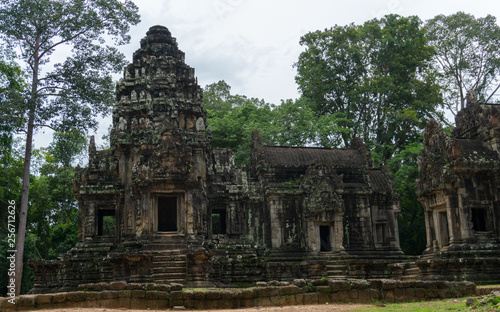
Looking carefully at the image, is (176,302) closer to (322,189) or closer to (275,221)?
(275,221)

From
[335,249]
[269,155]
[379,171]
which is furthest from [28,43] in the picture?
[379,171]

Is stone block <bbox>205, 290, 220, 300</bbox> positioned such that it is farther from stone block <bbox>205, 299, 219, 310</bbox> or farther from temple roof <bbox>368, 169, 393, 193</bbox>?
temple roof <bbox>368, 169, 393, 193</bbox>

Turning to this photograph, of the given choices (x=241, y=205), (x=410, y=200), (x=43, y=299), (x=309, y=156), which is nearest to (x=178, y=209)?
(x=241, y=205)

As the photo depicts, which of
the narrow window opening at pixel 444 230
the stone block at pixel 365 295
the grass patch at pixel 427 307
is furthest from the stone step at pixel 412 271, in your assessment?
the stone block at pixel 365 295

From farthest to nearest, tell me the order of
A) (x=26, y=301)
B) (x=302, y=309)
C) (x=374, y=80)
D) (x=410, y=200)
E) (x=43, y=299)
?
(x=374, y=80) < (x=410, y=200) < (x=43, y=299) < (x=26, y=301) < (x=302, y=309)

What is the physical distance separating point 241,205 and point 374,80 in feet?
58.6

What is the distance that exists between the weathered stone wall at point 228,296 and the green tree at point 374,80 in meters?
23.3

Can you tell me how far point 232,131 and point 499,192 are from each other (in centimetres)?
1891

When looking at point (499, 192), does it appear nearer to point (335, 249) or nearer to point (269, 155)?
point (335, 249)

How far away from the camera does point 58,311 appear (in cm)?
1092

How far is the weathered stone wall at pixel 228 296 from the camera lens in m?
11.7

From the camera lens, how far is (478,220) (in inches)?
755

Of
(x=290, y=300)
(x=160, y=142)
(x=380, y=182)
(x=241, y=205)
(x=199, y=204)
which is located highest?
(x=160, y=142)

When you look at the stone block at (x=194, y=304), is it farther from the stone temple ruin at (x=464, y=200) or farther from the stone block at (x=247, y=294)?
the stone temple ruin at (x=464, y=200)
